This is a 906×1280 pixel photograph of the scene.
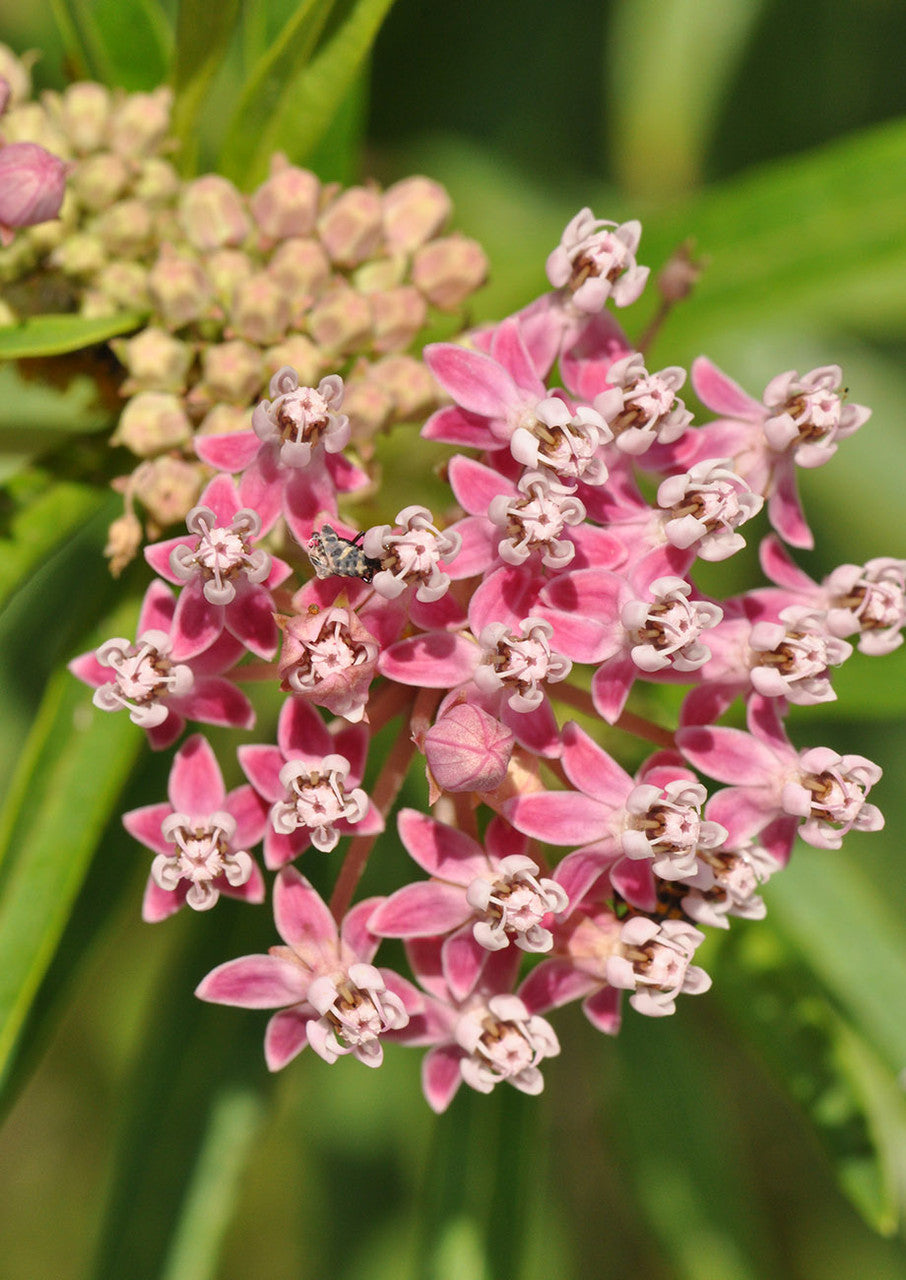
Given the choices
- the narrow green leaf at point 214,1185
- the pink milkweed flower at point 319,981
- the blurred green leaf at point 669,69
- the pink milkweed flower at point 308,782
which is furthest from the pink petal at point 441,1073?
the blurred green leaf at point 669,69

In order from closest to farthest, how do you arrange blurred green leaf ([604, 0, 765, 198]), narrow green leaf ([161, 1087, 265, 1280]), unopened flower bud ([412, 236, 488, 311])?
unopened flower bud ([412, 236, 488, 311])
narrow green leaf ([161, 1087, 265, 1280])
blurred green leaf ([604, 0, 765, 198])

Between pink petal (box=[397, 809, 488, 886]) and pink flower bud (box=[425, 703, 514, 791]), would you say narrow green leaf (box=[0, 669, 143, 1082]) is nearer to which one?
pink petal (box=[397, 809, 488, 886])

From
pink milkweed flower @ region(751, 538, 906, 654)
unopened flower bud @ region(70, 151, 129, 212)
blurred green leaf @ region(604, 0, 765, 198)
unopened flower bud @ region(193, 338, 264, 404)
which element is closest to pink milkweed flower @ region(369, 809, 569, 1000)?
pink milkweed flower @ region(751, 538, 906, 654)

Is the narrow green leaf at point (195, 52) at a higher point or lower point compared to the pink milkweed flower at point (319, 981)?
higher

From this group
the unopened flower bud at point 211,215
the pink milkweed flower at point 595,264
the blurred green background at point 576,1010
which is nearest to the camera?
the pink milkweed flower at point 595,264

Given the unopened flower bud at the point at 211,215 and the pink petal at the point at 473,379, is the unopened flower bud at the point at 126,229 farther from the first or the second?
the pink petal at the point at 473,379

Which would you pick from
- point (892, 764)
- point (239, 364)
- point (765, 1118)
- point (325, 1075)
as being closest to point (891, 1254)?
point (765, 1118)

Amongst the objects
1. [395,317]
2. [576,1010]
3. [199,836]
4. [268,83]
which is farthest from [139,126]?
[576,1010]
